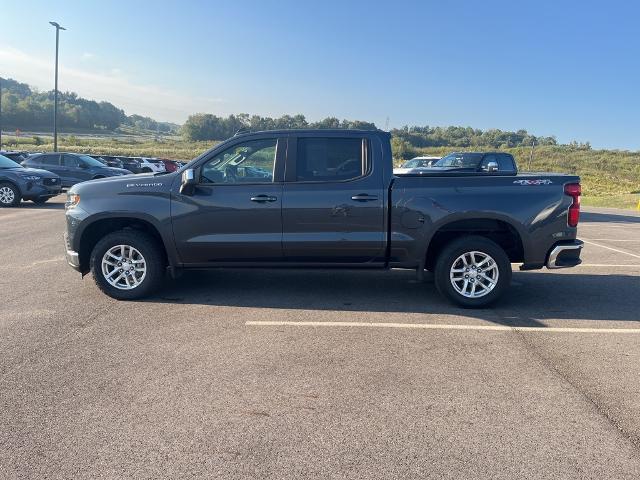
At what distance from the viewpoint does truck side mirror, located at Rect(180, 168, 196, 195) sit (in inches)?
225

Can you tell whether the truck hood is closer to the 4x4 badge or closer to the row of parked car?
the 4x4 badge

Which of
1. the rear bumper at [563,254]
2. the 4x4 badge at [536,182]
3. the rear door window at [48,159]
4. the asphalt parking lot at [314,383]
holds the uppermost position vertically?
the rear door window at [48,159]

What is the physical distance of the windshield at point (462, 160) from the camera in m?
16.1

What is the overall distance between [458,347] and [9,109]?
372 feet

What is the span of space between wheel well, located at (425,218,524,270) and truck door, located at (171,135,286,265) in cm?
187

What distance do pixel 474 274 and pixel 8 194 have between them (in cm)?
1510

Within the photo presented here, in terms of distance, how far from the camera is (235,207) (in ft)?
19.1

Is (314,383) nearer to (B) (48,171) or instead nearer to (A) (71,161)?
(B) (48,171)

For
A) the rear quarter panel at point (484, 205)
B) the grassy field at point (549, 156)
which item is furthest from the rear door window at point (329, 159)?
the grassy field at point (549, 156)

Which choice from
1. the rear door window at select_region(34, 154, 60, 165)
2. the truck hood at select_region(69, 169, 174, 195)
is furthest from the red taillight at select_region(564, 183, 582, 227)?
the rear door window at select_region(34, 154, 60, 165)

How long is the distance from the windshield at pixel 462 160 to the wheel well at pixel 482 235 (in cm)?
996

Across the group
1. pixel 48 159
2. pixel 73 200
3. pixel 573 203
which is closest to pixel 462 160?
pixel 573 203

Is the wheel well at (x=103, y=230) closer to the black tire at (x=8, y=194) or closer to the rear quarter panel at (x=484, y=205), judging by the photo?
the rear quarter panel at (x=484, y=205)

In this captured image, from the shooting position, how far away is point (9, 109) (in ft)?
319
